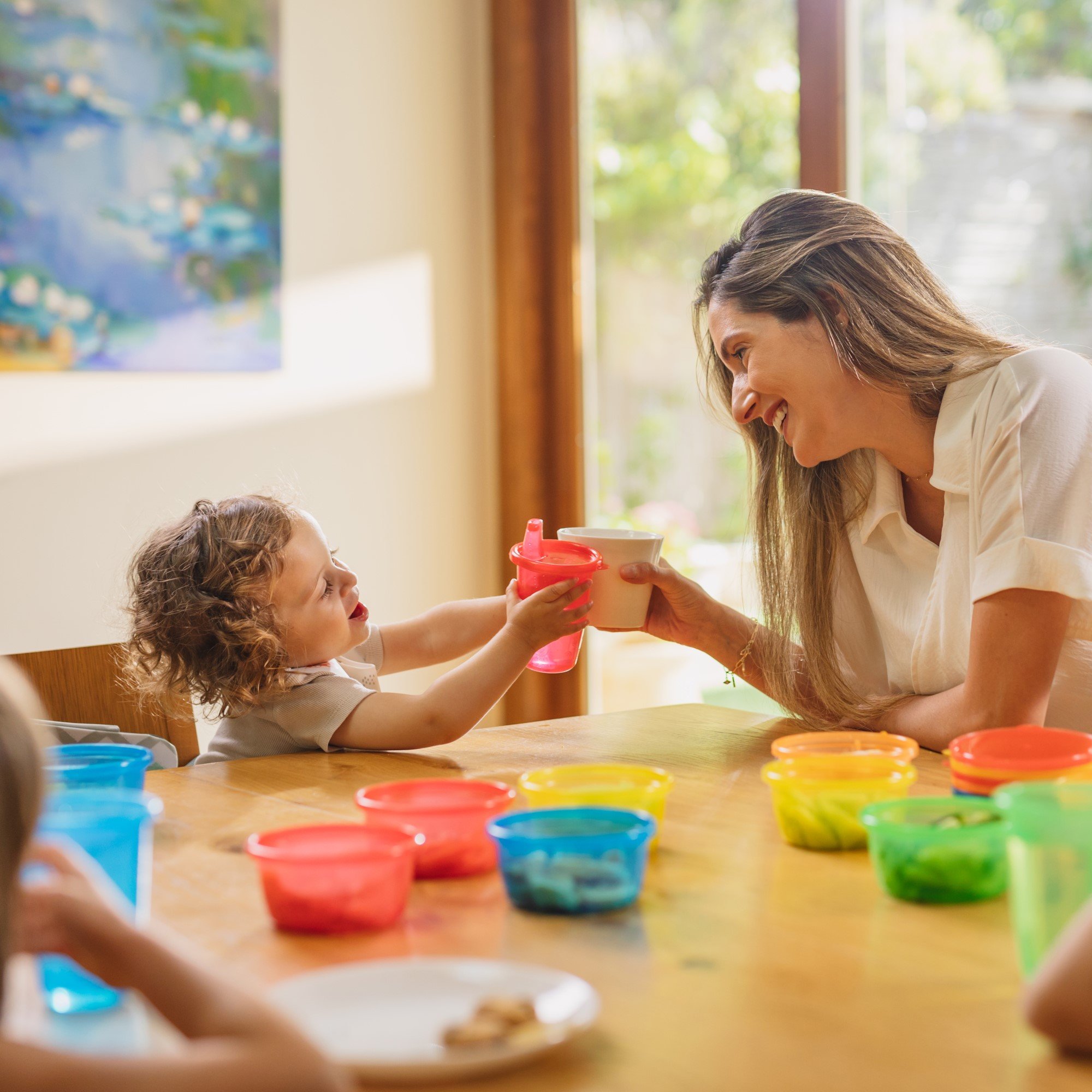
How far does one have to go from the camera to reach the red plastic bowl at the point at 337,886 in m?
0.82

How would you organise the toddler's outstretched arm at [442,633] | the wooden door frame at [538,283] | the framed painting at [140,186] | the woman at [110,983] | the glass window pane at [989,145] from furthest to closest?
the wooden door frame at [538,283]
the framed painting at [140,186]
the glass window pane at [989,145]
the toddler's outstretched arm at [442,633]
the woman at [110,983]

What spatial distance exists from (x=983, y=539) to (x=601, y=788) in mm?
630

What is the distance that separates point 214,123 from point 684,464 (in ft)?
4.76

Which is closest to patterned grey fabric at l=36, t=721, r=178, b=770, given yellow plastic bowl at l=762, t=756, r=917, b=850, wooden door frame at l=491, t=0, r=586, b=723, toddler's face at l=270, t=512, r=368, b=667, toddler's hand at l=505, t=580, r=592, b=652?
toddler's face at l=270, t=512, r=368, b=667

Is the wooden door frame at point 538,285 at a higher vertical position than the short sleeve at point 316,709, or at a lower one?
higher

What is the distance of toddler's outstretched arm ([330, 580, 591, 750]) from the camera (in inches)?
57.2

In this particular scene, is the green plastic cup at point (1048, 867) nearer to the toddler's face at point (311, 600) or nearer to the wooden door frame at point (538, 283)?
the toddler's face at point (311, 600)

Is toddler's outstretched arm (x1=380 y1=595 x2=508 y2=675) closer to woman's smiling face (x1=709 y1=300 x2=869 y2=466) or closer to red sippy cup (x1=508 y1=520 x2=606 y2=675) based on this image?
red sippy cup (x1=508 y1=520 x2=606 y2=675)

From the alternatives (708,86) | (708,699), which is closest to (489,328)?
(708,86)

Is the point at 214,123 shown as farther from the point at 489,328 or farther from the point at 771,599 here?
the point at 771,599

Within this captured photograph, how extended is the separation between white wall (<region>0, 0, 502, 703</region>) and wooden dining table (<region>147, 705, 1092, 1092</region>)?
5.64 ft

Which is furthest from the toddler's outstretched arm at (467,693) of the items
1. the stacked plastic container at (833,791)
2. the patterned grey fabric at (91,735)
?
the stacked plastic container at (833,791)

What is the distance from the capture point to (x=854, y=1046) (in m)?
0.64

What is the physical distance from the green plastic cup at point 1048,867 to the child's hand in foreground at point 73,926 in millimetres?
487
